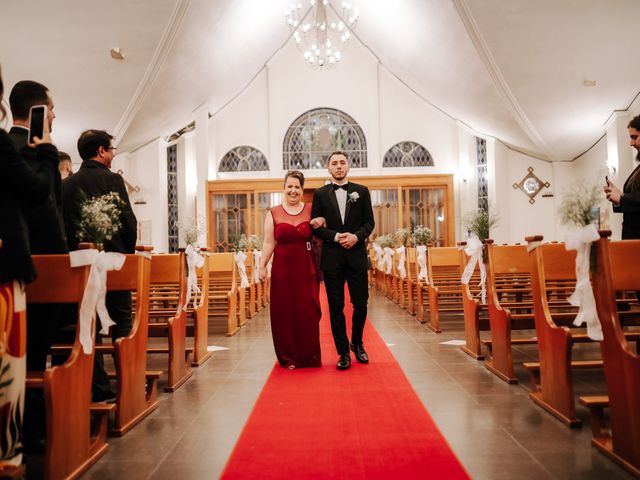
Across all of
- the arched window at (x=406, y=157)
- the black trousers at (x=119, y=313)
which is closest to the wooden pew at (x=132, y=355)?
the black trousers at (x=119, y=313)

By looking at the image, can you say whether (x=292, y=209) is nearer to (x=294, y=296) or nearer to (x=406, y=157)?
(x=294, y=296)

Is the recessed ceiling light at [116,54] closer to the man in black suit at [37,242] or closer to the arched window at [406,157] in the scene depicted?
the man in black suit at [37,242]

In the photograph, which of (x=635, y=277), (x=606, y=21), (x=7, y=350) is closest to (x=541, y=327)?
(x=635, y=277)

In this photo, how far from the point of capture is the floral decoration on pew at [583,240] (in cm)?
233

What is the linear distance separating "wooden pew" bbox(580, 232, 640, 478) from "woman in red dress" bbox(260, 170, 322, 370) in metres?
2.12

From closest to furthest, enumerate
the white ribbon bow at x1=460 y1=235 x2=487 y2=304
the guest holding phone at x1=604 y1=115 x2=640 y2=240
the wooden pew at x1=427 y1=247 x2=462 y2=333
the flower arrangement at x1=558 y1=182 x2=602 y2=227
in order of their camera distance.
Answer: the flower arrangement at x1=558 y1=182 x2=602 y2=227 < the guest holding phone at x1=604 y1=115 x2=640 y2=240 < the white ribbon bow at x1=460 y1=235 x2=487 y2=304 < the wooden pew at x1=427 y1=247 x2=462 y2=333

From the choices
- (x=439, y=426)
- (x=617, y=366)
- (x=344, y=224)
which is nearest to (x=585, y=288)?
(x=617, y=366)

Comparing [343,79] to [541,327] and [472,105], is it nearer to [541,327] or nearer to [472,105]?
[472,105]

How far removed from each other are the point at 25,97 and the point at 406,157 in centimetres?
1516

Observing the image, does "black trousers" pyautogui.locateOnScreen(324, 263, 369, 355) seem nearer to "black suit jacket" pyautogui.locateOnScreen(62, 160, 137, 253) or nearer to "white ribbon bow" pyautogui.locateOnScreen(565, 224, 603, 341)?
"black suit jacket" pyautogui.locateOnScreen(62, 160, 137, 253)

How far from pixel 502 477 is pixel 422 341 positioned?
10.6ft

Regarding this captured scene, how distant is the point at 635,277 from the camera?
8.17 ft

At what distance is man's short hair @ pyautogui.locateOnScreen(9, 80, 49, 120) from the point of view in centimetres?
237

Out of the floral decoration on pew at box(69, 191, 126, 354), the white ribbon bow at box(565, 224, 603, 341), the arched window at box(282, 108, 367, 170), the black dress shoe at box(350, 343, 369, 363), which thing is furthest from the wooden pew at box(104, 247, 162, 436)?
the arched window at box(282, 108, 367, 170)
